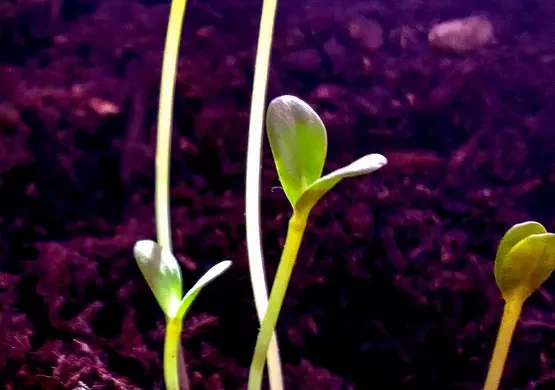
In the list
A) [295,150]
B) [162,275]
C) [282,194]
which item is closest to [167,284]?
[162,275]

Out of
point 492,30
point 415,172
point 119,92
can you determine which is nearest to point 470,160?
point 415,172

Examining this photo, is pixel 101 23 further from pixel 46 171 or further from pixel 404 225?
pixel 404 225

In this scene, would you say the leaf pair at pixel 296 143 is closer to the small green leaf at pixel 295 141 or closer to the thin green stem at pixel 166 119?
the small green leaf at pixel 295 141

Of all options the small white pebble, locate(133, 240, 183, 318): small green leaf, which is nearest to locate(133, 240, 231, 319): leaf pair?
locate(133, 240, 183, 318): small green leaf

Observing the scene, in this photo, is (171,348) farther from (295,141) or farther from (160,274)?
(295,141)

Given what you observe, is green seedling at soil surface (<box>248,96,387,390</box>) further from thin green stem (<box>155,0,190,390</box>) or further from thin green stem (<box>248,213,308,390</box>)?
thin green stem (<box>155,0,190,390</box>)

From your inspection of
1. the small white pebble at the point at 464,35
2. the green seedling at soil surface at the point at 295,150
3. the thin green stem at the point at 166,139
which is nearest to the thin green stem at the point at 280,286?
the green seedling at soil surface at the point at 295,150

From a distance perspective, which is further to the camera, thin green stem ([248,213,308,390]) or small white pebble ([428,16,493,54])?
small white pebble ([428,16,493,54])
